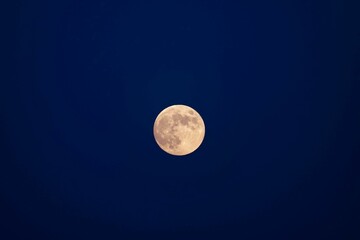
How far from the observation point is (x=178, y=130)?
9.39m

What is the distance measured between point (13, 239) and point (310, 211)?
1182cm

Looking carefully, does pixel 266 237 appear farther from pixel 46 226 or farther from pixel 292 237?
pixel 46 226

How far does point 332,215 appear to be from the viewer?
1177cm

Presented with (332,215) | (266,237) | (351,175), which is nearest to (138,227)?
(266,237)

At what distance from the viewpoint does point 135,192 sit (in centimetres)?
1210

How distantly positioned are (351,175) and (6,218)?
1395cm

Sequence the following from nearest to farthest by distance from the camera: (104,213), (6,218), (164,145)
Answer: (164,145)
(6,218)
(104,213)

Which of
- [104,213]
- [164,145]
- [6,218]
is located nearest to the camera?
[164,145]

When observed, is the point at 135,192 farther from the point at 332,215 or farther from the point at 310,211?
the point at 332,215

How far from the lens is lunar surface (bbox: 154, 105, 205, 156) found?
371 inches

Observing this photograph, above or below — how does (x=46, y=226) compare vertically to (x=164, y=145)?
below

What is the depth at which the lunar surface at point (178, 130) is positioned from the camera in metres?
9.43

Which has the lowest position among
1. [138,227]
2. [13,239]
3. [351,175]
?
[13,239]

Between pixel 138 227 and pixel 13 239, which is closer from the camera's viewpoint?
pixel 13 239
